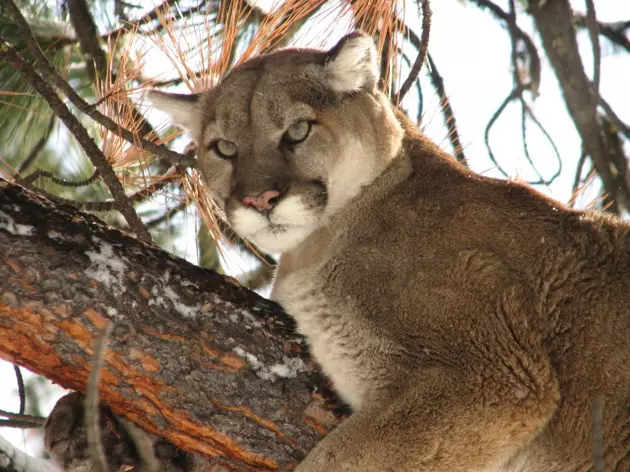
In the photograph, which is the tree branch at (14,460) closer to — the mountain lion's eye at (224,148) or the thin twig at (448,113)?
the mountain lion's eye at (224,148)

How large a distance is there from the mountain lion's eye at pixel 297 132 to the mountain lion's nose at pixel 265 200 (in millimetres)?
334

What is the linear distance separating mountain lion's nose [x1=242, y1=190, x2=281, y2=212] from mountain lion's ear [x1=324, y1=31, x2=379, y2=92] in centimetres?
68

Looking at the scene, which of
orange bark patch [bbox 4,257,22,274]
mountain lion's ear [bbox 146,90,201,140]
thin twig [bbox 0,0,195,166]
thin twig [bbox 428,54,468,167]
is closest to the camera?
orange bark patch [bbox 4,257,22,274]

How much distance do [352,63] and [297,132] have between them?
1.44 ft

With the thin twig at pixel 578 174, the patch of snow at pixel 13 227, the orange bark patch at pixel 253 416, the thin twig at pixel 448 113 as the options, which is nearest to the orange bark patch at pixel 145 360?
the orange bark patch at pixel 253 416

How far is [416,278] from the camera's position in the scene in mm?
3256

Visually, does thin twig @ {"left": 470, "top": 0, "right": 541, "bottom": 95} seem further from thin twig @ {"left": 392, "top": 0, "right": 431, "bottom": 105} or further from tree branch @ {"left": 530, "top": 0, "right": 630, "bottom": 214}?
thin twig @ {"left": 392, "top": 0, "right": 431, "bottom": 105}

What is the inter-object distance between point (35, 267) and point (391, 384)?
1427mm

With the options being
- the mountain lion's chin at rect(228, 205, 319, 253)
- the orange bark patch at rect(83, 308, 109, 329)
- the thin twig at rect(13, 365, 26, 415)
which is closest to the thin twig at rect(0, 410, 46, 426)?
the thin twig at rect(13, 365, 26, 415)

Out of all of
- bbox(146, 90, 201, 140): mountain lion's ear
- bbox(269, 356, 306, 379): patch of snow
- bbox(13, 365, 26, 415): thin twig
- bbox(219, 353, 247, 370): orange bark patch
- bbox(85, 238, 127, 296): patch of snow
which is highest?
bbox(146, 90, 201, 140): mountain lion's ear

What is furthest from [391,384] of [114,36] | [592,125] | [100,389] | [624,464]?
Result: [114,36]

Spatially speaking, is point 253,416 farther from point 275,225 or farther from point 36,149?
point 36,149

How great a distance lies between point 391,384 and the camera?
3.14m

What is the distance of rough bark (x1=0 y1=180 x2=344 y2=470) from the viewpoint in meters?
2.95
